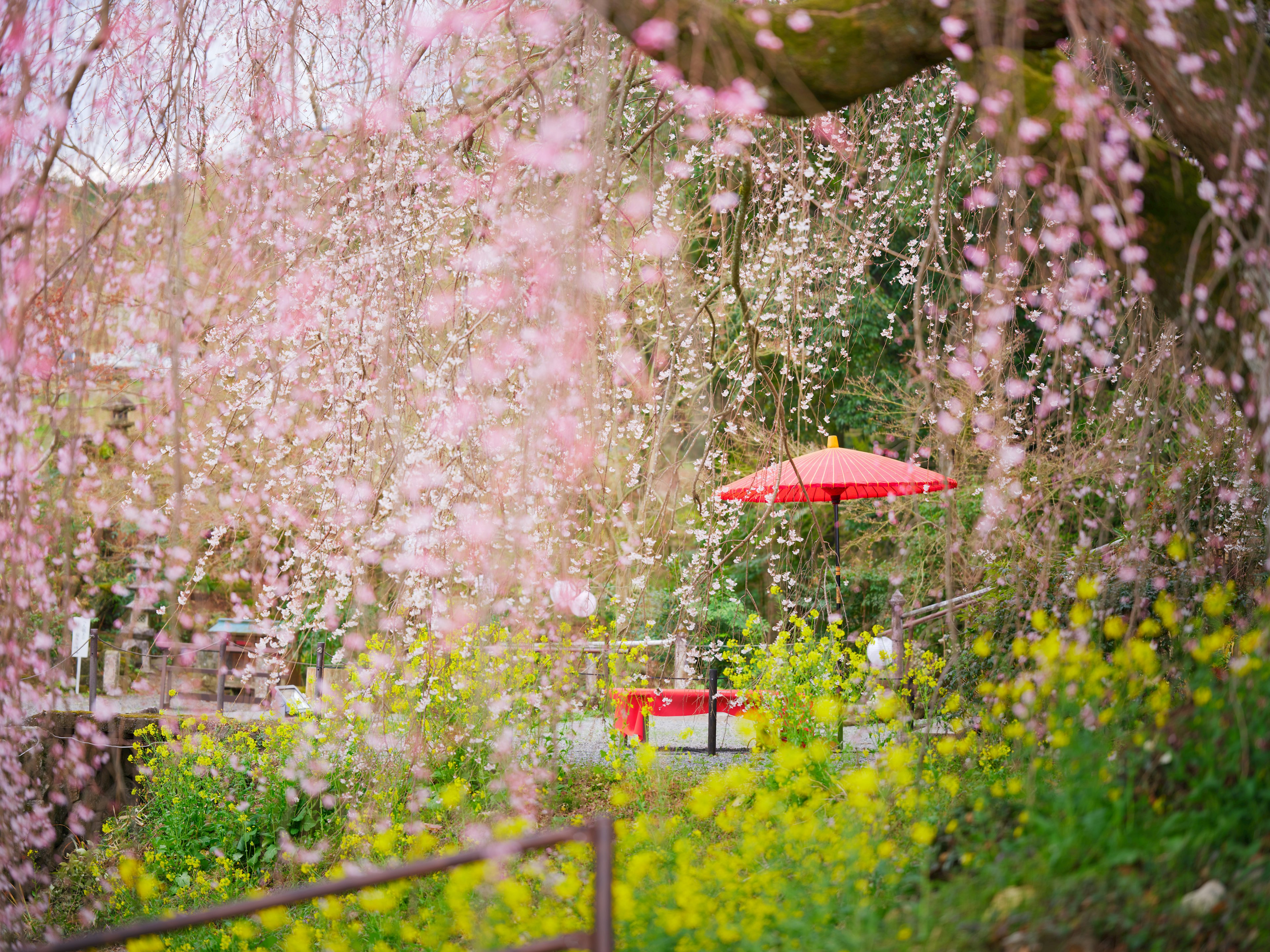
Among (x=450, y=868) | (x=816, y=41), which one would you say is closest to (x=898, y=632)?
(x=816, y=41)

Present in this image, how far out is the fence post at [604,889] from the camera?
163 centimetres

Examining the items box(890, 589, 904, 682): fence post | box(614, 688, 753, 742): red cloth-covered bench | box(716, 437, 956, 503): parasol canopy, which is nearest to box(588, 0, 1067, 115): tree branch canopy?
box(890, 589, 904, 682): fence post

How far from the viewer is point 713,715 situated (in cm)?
593

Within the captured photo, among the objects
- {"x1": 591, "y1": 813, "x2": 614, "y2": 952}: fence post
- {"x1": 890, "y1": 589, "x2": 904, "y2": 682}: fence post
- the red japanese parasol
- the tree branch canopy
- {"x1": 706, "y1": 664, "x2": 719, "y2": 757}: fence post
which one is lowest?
{"x1": 706, "y1": 664, "x2": 719, "y2": 757}: fence post

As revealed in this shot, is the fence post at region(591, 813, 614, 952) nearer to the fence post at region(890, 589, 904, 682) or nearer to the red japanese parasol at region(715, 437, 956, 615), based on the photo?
the fence post at region(890, 589, 904, 682)

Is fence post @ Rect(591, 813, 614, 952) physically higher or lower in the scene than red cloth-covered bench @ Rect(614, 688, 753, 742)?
higher

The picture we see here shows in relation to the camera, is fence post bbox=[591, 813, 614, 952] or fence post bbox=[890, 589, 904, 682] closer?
fence post bbox=[591, 813, 614, 952]

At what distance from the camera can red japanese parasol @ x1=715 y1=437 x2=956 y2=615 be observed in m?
5.25

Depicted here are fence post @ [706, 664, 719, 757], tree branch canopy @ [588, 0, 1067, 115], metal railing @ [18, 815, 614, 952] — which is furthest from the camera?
fence post @ [706, 664, 719, 757]

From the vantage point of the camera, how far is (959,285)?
449cm

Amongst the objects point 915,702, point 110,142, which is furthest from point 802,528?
point 110,142

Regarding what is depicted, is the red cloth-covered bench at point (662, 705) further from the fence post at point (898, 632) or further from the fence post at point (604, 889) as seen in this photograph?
the fence post at point (604, 889)

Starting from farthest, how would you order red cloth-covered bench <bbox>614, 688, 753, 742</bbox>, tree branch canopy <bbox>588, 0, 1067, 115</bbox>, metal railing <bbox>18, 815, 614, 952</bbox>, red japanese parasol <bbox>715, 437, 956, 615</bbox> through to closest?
red japanese parasol <bbox>715, 437, 956, 615</bbox> < red cloth-covered bench <bbox>614, 688, 753, 742</bbox> < tree branch canopy <bbox>588, 0, 1067, 115</bbox> < metal railing <bbox>18, 815, 614, 952</bbox>

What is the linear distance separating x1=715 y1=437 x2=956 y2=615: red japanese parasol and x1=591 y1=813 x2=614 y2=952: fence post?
336cm
